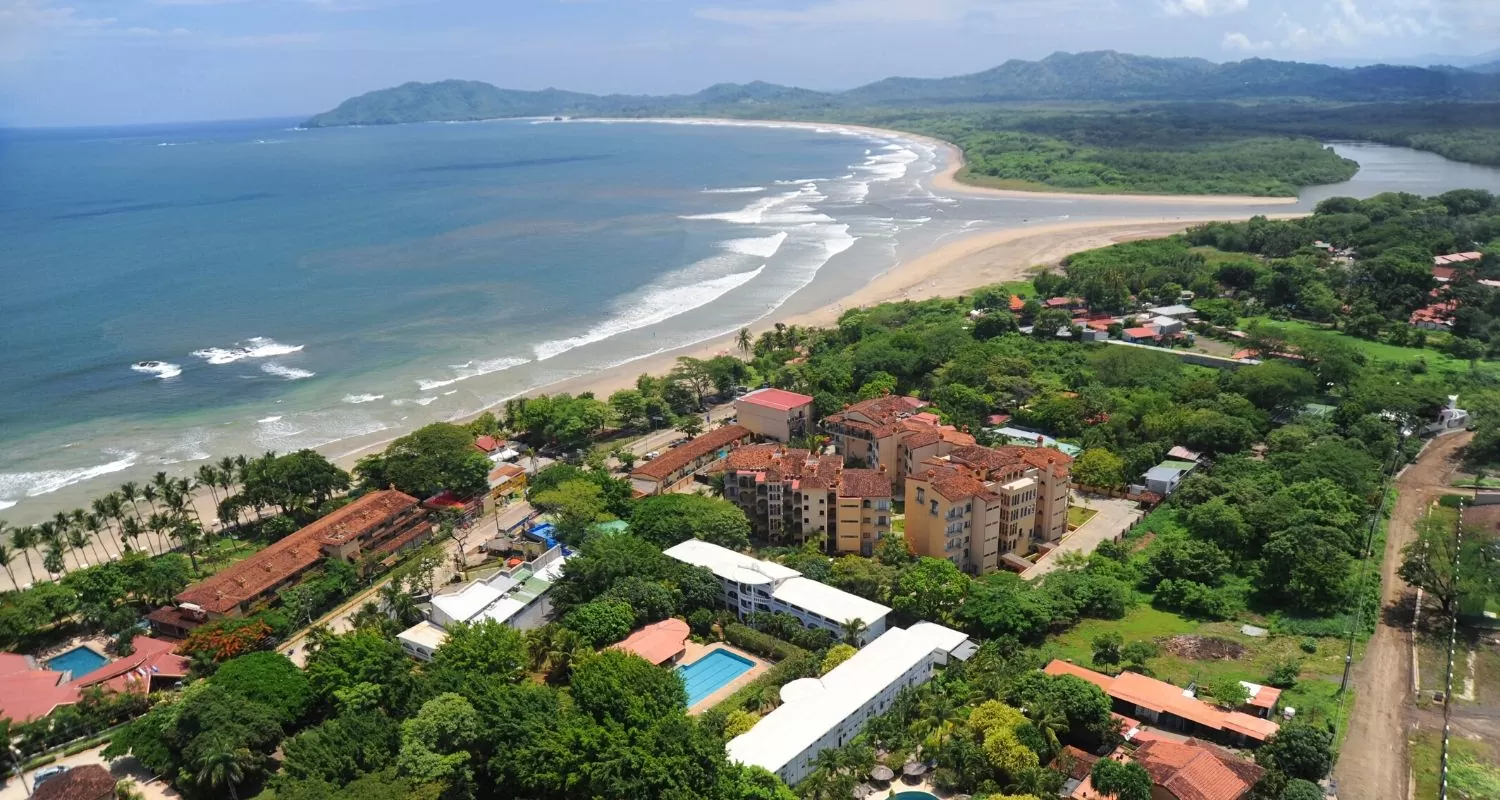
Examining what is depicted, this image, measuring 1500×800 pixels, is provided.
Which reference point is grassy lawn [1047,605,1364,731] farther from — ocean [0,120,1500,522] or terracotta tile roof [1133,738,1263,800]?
ocean [0,120,1500,522]

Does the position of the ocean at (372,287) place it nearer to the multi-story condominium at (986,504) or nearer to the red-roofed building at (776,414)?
the red-roofed building at (776,414)

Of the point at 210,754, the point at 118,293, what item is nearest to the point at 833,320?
the point at 210,754

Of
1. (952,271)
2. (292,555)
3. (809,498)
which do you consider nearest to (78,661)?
(292,555)

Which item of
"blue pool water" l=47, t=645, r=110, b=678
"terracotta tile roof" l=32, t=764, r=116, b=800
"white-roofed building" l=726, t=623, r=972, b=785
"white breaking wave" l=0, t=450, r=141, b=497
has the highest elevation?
"terracotta tile roof" l=32, t=764, r=116, b=800

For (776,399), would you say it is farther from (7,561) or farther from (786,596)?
(7,561)

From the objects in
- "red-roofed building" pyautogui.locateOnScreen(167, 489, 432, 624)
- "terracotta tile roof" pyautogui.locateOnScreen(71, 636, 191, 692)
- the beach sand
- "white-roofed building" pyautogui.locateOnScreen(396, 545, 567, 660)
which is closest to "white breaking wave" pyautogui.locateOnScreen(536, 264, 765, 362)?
the beach sand
